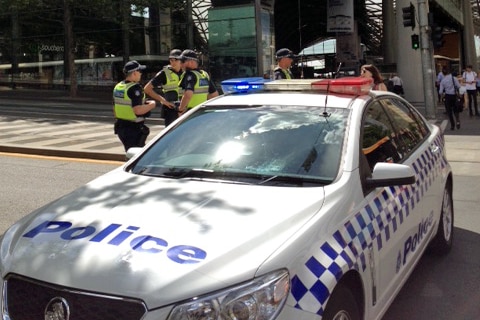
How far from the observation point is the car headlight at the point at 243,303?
202 centimetres

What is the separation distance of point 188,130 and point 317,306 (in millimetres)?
1905

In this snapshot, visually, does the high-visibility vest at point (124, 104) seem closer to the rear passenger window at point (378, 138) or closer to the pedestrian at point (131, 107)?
the pedestrian at point (131, 107)

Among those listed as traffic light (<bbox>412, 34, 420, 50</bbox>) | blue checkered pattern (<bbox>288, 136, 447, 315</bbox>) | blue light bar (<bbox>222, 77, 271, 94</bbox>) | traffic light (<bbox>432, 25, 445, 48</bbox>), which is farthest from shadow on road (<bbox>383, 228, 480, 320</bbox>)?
traffic light (<bbox>412, 34, 420, 50</bbox>)

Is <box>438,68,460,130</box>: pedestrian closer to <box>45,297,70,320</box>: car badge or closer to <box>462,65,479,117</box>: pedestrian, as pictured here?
<box>462,65,479,117</box>: pedestrian

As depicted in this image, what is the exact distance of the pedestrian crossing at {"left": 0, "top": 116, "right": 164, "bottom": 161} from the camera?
1023 centimetres

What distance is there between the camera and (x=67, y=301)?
212 centimetres

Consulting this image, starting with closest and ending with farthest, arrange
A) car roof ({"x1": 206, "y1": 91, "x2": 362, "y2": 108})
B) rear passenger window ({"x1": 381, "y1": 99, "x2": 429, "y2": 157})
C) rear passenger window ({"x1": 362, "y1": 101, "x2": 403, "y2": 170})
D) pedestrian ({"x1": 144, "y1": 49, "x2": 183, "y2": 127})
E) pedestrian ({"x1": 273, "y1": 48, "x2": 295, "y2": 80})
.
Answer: rear passenger window ({"x1": 362, "y1": 101, "x2": 403, "y2": 170}), car roof ({"x1": 206, "y1": 91, "x2": 362, "y2": 108}), rear passenger window ({"x1": 381, "y1": 99, "x2": 429, "y2": 157}), pedestrian ({"x1": 144, "y1": 49, "x2": 183, "y2": 127}), pedestrian ({"x1": 273, "y1": 48, "x2": 295, "y2": 80})

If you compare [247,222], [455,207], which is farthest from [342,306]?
[455,207]

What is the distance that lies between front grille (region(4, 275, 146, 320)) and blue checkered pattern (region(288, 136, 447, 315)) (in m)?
0.65

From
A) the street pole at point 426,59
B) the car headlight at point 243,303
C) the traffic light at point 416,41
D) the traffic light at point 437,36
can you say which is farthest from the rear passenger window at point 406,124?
the traffic light at point 416,41

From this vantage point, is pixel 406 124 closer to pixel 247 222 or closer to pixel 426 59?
pixel 247 222

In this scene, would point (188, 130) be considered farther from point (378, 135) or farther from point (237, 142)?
point (378, 135)

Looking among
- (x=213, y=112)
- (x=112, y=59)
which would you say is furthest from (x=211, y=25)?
(x=213, y=112)

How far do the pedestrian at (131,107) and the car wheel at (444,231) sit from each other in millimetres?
3590
